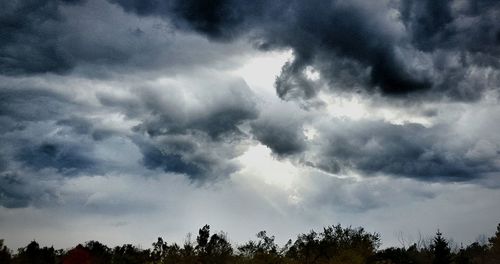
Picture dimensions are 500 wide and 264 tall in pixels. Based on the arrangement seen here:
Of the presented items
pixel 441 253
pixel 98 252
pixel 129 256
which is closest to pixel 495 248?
pixel 441 253

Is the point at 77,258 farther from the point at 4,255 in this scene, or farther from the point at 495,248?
the point at 495,248

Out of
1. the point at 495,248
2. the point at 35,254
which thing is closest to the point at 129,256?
the point at 35,254

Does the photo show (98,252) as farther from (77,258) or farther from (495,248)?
(495,248)

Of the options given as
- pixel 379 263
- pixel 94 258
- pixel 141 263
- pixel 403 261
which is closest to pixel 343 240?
pixel 403 261

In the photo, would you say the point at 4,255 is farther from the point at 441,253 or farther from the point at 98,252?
the point at 441,253

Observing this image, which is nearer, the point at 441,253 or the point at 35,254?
the point at 441,253

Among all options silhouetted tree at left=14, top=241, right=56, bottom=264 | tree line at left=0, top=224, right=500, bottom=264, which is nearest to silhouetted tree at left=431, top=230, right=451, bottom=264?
tree line at left=0, top=224, right=500, bottom=264

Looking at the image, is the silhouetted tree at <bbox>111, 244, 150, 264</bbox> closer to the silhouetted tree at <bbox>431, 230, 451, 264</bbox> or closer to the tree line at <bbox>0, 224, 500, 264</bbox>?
the tree line at <bbox>0, 224, 500, 264</bbox>

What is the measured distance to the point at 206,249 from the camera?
73438 mm

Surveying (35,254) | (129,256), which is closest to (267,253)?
(129,256)

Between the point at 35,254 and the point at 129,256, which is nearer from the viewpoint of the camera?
the point at 129,256

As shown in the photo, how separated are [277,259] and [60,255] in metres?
66.0

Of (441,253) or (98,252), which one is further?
(98,252)

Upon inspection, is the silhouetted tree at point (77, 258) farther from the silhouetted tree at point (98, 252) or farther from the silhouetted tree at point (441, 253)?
the silhouetted tree at point (441, 253)
